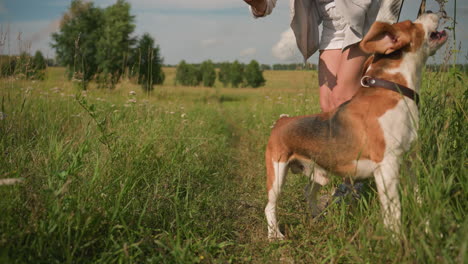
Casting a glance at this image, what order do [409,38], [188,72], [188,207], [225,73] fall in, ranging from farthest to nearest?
[225,73], [188,72], [188,207], [409,38]

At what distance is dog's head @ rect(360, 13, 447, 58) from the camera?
2.37 meters

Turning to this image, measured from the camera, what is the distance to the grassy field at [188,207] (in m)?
1.98

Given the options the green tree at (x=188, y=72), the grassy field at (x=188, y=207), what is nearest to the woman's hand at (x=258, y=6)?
the grassy field at (x=188, y=207)

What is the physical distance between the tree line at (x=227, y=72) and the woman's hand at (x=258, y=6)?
6842cm

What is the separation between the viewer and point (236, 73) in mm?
77188

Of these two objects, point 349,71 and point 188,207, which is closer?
point 188,207

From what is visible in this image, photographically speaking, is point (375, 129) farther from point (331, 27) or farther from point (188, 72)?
point (188, 72)

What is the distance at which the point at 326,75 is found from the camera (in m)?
3.46

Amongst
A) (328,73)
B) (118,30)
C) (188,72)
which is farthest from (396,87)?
(188,72)

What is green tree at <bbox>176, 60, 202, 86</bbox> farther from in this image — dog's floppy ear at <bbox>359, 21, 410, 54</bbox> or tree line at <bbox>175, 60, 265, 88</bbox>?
dog's floppy ear at <bbox>359, 21, 410, 54</bbox>

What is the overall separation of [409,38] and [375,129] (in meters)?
0.70

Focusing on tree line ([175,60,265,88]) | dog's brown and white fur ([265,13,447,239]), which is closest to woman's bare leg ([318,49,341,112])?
dog's brown and white fur ([265,13,447,239])

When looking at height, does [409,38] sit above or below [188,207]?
above

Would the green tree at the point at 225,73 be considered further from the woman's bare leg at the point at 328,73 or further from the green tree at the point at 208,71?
the woman's bare leg at the point at 328,73
